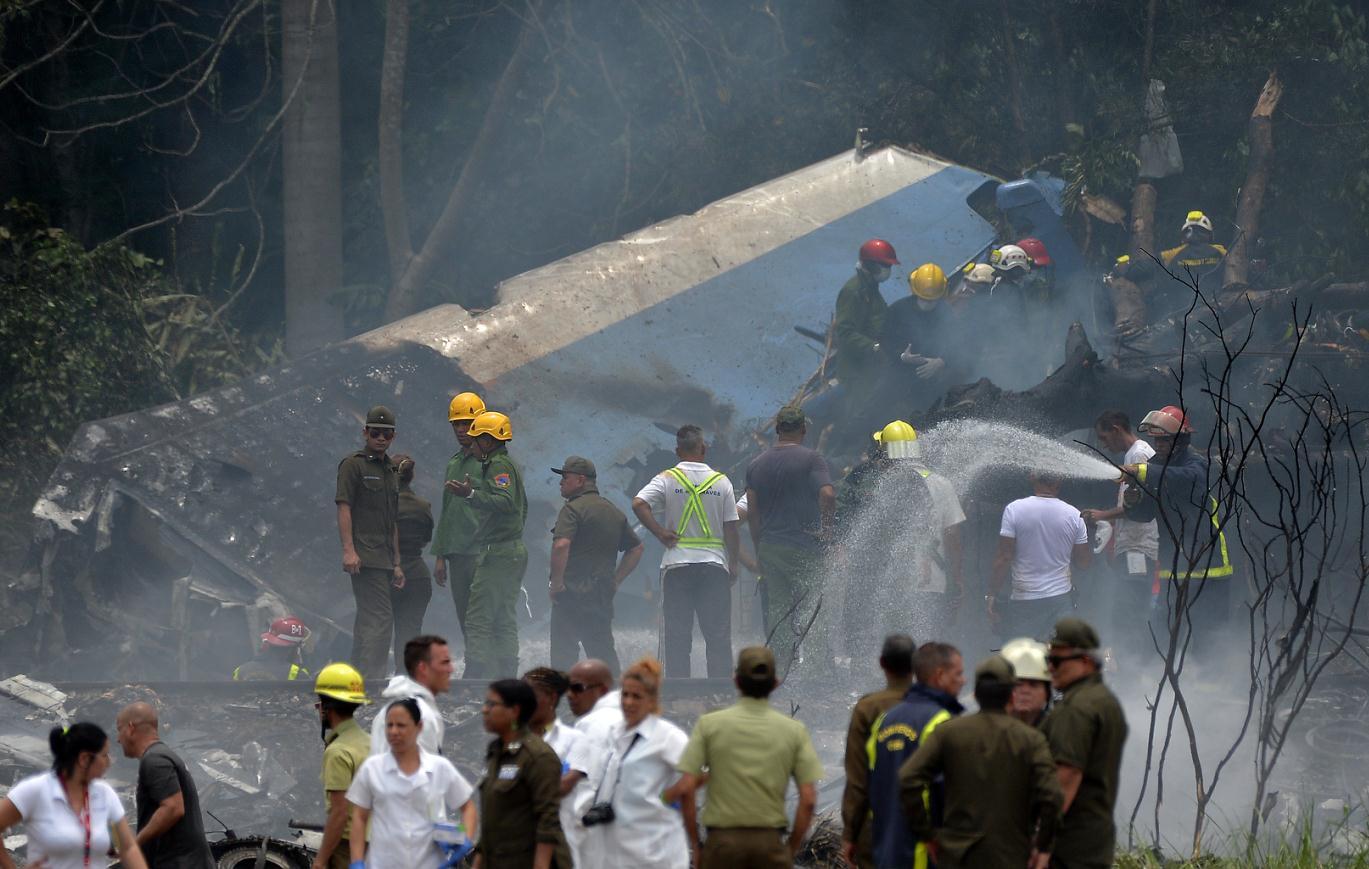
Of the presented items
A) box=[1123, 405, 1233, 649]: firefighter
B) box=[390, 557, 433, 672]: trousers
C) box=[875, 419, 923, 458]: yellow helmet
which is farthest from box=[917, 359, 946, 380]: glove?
box=[390, 557, 433, 672]: trousers

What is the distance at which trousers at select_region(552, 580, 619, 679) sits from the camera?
877 centimetres

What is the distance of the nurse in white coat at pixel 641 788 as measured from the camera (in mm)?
4555

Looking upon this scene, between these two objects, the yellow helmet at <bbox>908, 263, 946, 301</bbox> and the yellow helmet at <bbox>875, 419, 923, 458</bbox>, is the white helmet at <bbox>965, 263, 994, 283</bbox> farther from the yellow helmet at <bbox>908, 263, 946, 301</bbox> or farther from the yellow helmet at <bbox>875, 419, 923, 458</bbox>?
the yellow helmet at <bbox>875, 419, 923, 458</bbox>

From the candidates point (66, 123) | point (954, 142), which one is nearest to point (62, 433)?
point (66, 123)

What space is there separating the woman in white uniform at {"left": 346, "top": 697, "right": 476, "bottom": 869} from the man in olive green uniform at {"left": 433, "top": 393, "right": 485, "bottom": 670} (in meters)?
4.08

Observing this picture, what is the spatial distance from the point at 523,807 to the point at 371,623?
4131 mm

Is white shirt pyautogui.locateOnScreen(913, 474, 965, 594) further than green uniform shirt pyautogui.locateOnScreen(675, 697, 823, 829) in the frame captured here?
Yes

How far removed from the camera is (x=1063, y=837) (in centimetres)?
421

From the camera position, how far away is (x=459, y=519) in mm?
8703

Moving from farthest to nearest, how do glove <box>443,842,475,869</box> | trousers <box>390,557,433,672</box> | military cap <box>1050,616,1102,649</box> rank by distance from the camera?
trousers <box>390,557,433,672</box>, glove <box>443,842,475,869</box>, military cap <box>1050,616,1102,649</box>

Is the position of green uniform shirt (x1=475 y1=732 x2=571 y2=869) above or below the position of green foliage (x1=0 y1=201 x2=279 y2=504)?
below

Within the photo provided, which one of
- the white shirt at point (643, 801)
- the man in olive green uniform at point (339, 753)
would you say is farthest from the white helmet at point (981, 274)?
the man in olive green uniform at point (339, 753)

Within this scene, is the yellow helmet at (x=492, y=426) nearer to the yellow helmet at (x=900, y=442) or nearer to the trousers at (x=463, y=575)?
the trousers at (x=463, y=575)

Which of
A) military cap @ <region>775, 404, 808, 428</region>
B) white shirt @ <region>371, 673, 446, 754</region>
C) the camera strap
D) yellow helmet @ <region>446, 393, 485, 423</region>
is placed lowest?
the camera strap
